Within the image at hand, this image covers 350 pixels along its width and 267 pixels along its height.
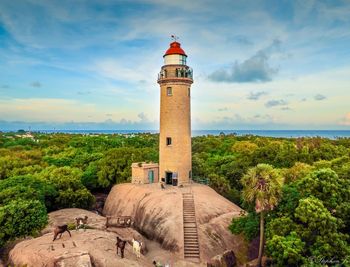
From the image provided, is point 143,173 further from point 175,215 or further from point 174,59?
point 174,59

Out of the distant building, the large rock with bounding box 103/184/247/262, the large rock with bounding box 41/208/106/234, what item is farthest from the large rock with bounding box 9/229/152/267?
the distant building

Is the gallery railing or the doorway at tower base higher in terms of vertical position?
the gallery railing

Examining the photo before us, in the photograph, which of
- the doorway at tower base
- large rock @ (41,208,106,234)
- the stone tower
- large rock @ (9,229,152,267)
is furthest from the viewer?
the doorway at tower base

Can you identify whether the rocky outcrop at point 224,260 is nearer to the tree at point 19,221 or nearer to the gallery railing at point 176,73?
the tree at point 19,221

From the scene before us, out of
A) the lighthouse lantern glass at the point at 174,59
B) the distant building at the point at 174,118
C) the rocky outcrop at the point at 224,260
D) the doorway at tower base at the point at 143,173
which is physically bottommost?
the rocky outcrop at the point at 224,260

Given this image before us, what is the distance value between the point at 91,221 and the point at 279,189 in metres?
15.6

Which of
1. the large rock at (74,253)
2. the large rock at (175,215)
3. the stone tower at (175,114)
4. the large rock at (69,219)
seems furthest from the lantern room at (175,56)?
the large rock at (74,253)

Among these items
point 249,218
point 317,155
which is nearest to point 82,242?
point 249,218

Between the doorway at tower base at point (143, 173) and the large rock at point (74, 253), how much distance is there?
13.8 meters

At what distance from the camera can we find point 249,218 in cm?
2484

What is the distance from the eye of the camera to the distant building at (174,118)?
35.3 meters

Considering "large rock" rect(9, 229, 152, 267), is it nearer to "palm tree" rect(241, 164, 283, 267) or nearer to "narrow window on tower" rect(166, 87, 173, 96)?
"palm tree" rect(241, 164, 283, 267)

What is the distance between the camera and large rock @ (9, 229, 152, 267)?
17.8 m

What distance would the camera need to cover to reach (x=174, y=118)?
3538 centimetres
